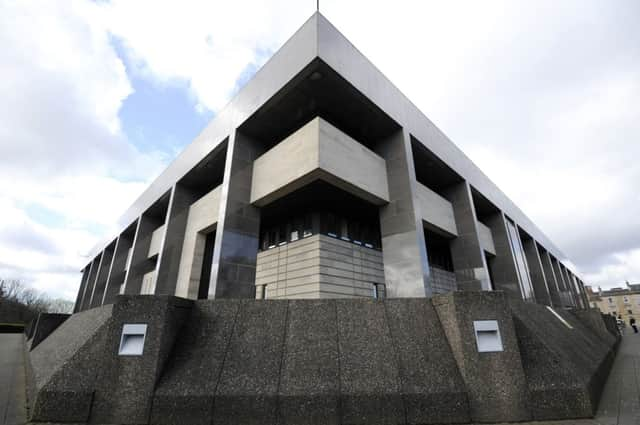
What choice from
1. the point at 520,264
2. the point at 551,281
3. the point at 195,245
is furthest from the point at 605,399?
the point at 551,281

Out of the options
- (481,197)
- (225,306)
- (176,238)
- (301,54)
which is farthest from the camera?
(481,197)

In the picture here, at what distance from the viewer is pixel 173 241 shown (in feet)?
64.4

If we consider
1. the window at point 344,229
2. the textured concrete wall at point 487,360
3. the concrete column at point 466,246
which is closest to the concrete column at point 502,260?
the concrete column at point 466,246

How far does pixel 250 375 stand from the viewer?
5148 millimetres

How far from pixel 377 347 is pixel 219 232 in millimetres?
9639

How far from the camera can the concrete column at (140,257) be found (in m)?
24.0

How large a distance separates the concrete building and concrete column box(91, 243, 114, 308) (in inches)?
531

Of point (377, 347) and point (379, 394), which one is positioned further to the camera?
point (377, 347)

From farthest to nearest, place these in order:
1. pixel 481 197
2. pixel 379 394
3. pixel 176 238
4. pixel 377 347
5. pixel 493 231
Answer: pixel 493 231, pixel 481 197, pixel 176 238, pixel 377 347, pixel 379 394

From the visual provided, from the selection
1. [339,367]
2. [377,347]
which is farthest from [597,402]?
[339,367]

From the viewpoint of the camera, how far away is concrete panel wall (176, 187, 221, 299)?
17641mm

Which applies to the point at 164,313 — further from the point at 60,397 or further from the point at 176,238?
the point at 176,238

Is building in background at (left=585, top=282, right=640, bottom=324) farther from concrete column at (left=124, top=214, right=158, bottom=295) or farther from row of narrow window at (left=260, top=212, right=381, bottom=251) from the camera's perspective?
concrete column at (left=124, top=214, right=158, bottom=295)

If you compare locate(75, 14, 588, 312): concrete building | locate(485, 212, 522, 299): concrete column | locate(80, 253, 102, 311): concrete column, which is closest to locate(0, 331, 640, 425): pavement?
locate(75, 14, 588, 312): concrete building
